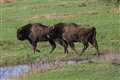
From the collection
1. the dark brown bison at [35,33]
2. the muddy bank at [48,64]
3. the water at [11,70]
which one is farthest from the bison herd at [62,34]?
the water at [11,70]

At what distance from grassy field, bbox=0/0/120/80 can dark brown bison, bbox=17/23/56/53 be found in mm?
516

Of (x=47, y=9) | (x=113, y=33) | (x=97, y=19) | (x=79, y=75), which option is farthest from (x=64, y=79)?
(x=47, y=9)

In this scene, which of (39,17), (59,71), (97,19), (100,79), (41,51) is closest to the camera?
(100,79)

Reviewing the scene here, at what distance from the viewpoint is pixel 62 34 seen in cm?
2430

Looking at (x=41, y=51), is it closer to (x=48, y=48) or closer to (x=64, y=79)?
(x=48, y=48)

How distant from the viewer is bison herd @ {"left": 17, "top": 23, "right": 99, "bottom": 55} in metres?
23.6

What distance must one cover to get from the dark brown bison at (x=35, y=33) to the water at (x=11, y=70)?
119 inches

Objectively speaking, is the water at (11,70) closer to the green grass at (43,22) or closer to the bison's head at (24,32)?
the green grass at (43,22)

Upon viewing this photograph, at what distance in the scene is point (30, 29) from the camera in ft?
83.8

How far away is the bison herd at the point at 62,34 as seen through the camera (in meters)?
23.6

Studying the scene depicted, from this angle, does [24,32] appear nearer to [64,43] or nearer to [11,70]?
[64,43]

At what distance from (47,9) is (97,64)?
24807 millimetres

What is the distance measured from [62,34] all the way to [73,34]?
629 mm

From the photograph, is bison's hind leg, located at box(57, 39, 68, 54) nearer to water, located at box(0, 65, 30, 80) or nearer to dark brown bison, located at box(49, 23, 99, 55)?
dark brown bison, located at box(49, 23, 99, 55)
